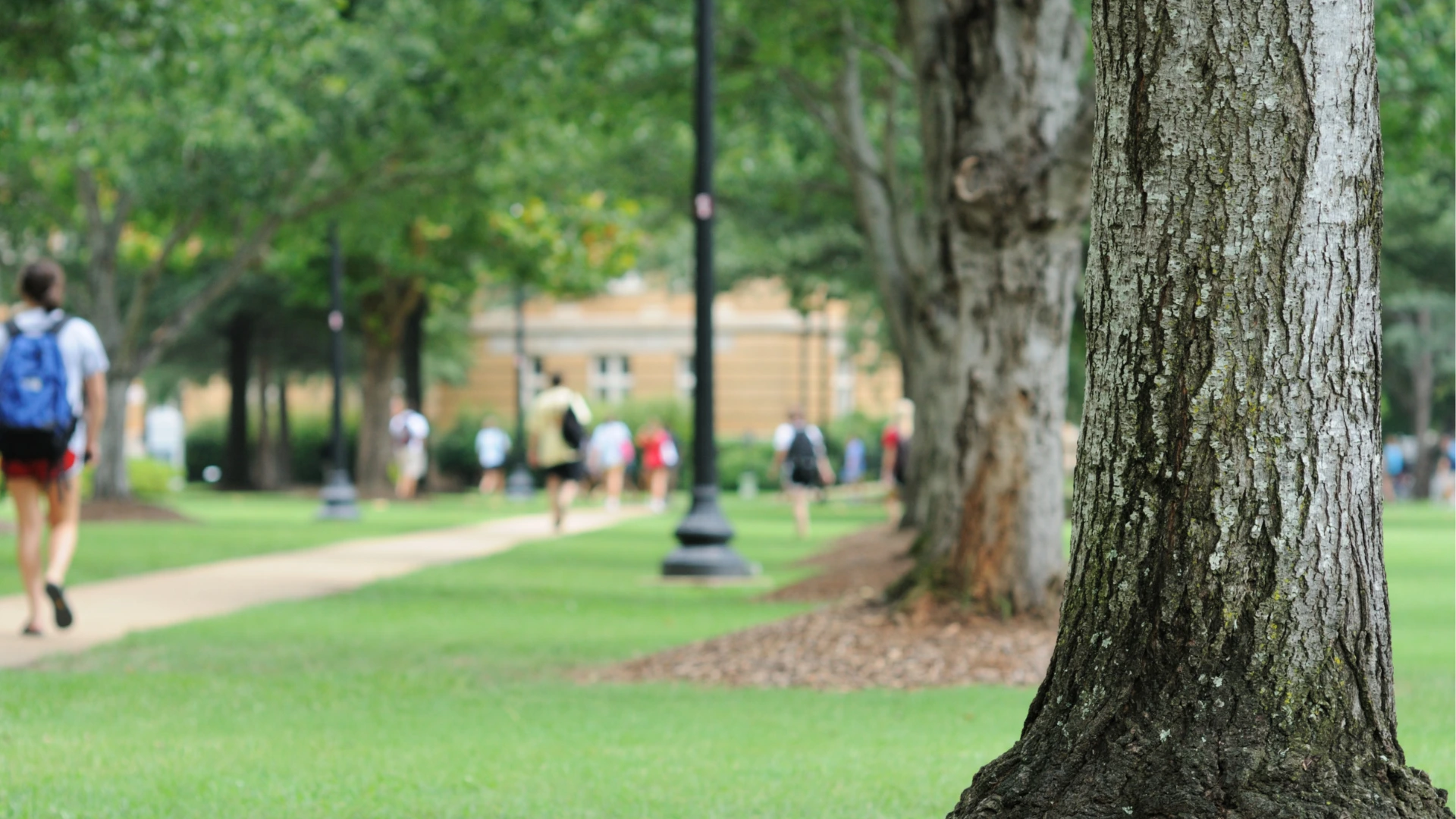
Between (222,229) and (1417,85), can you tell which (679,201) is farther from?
(1417,85)

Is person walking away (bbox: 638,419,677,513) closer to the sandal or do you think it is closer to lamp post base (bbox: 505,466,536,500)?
lamp post base (bbox: 505,466,536,500)

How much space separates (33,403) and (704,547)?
6.49 metres

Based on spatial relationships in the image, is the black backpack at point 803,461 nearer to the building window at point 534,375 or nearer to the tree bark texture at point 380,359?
the tree bark texture at point 380,359

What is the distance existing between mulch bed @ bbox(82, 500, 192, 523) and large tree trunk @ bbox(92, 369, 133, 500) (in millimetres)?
533

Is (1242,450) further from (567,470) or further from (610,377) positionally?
(610,377)

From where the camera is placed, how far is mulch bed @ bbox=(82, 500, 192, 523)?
87.0 feet

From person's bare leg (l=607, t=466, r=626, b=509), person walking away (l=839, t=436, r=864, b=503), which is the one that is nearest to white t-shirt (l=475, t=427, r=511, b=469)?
person's bare leg (l=607, t=466, r=626, b=509)

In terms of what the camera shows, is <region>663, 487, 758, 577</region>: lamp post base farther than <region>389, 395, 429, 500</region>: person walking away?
No

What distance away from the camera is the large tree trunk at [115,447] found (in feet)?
92.8

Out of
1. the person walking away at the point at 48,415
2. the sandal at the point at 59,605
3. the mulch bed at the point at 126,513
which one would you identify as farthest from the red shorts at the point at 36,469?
the mulch bed at the point at 126,513

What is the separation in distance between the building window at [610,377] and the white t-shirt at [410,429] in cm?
2562

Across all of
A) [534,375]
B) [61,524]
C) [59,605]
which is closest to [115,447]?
[59,605]

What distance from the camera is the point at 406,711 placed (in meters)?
7.93

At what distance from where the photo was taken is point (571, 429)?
21625 mm
